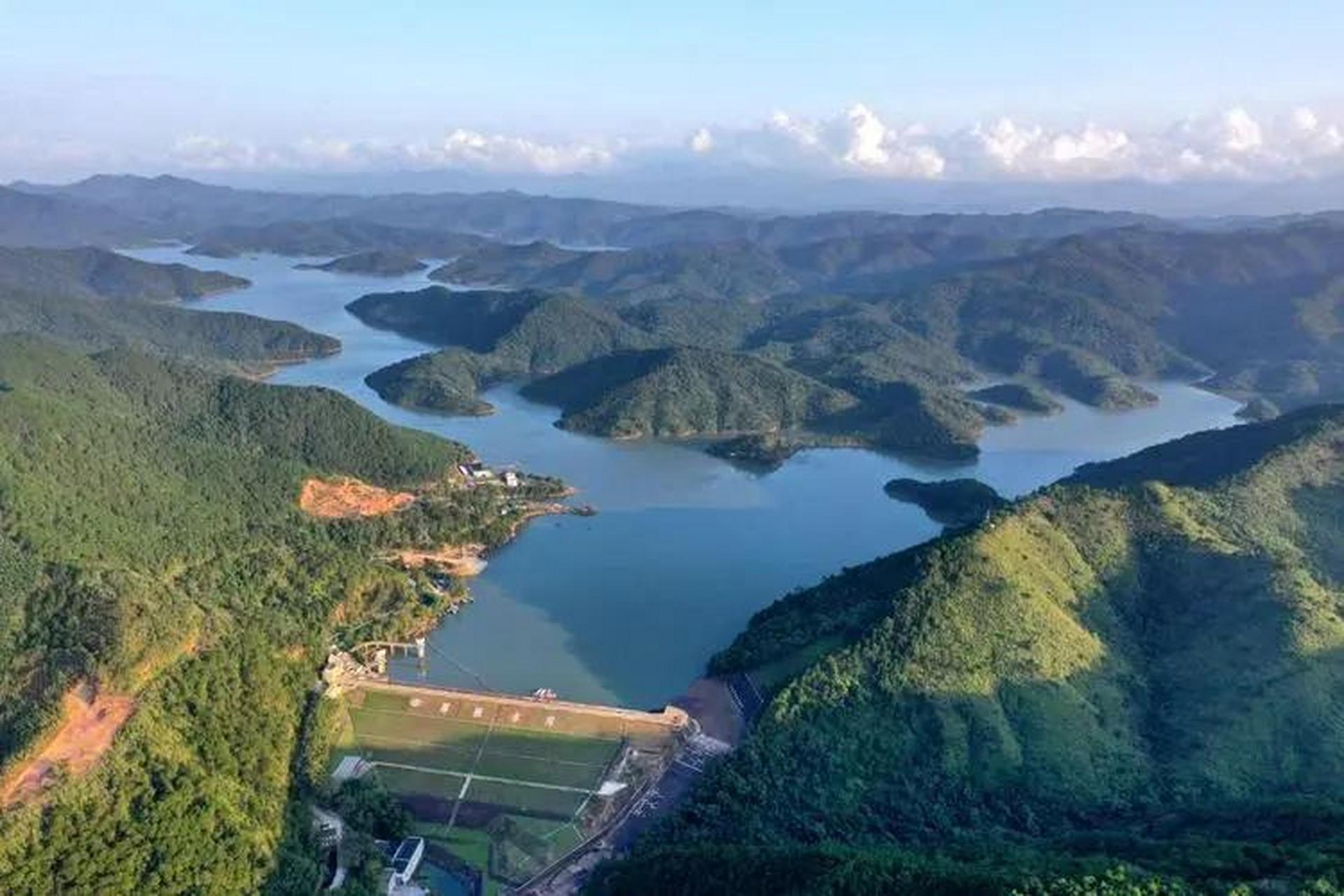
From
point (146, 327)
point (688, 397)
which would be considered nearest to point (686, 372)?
point (688, 397)

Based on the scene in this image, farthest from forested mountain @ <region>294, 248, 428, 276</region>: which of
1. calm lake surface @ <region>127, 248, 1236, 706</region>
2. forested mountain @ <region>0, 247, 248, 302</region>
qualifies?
calm lake surface @ <region>127, 248, 1236, 706</region>

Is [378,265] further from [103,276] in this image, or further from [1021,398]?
[1021,398]

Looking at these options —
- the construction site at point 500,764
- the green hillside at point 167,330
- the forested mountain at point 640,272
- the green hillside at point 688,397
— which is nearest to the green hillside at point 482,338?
the green hillside at point 688,397

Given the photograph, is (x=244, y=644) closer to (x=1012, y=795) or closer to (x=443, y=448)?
(x=1012, y=795)

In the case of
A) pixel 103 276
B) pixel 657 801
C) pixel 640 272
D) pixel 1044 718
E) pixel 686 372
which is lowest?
pixel 657 801

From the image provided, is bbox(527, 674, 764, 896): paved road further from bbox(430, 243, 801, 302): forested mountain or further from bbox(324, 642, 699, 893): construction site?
bbox(430, 243, 801, 302): forested mountain
